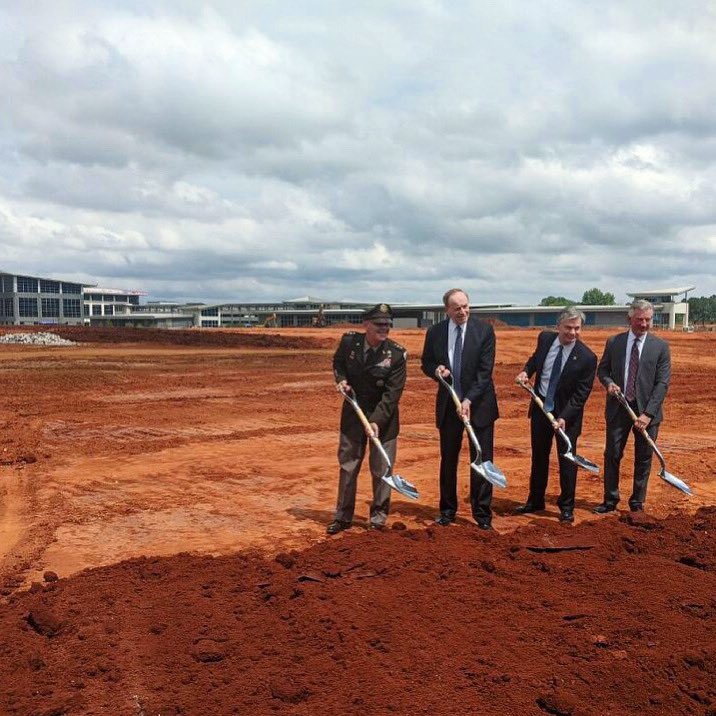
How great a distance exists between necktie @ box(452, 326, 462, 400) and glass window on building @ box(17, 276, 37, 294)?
7814cm

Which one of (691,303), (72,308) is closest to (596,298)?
(691,303)

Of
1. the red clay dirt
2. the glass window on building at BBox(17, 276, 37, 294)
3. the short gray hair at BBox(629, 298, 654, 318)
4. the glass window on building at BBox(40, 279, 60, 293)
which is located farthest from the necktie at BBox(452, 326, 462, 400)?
the glass window on building at BBox(40, 279, 60, 293)

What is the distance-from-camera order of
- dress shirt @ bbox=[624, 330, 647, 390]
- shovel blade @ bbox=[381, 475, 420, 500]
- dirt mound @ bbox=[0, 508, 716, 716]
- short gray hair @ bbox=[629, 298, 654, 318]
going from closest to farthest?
dirt mound @ bbox=[0, 508, 716, 716] → shovel blade @ bbox=[381, 475, 420, 500] → short gray hair @ bbox=[629, 298, 654, 318] → dress shirt @ bbox=[624, 330, 647, 390]

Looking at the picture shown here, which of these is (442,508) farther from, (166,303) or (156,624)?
(166,303)

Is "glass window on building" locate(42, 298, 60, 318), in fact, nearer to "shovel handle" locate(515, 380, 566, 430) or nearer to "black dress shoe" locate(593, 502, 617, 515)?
"shovel handle" locate(515, 380, 566, 430)

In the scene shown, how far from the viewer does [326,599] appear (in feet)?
13.7

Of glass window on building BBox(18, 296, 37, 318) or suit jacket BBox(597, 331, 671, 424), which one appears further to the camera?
glass window on building BBox(18, 296, 37, 318)

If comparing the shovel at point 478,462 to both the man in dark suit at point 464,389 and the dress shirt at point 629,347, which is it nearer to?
the man in dark suit at point 464,389

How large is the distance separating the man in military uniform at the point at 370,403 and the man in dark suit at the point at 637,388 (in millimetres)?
2124

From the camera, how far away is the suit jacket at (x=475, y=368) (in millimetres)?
6148

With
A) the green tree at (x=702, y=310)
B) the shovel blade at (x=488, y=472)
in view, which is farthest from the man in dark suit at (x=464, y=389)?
the green tree at (x=702, y=310)

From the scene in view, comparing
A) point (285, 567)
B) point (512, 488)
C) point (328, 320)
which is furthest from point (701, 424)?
point (328, 320)

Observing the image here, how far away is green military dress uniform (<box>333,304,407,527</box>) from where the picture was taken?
20.0 feet

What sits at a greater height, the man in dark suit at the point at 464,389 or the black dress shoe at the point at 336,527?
the man in dark suit at the point at 464,389
